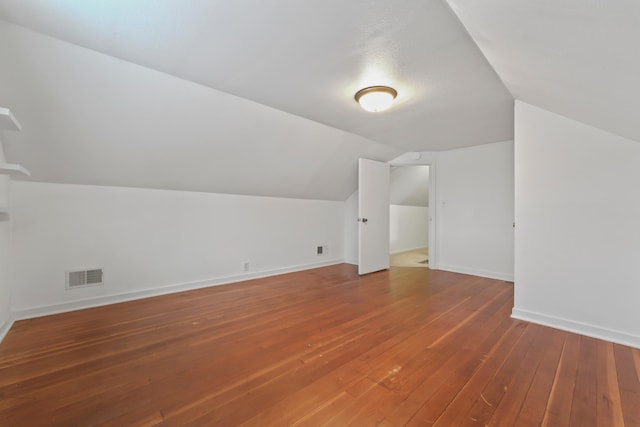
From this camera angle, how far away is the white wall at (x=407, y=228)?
6590mm

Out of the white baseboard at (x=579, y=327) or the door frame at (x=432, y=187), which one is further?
the door frame at (x=432, y=187)

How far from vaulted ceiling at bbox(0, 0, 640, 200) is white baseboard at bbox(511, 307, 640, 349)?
1.56 m

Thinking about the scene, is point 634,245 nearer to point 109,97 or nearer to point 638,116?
point 638,116

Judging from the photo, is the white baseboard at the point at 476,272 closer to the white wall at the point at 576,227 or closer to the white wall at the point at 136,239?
the white wall at the point at 576,227

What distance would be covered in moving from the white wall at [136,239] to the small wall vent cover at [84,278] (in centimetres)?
5

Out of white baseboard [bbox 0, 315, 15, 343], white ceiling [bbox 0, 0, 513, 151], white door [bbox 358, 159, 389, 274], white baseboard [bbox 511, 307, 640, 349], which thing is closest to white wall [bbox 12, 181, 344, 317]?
white baseboard [bbox 0, 315, 15, 343]

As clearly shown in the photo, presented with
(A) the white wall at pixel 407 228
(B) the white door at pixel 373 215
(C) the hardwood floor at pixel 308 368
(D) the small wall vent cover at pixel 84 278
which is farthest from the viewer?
(A) the white wall at pixel 407 228

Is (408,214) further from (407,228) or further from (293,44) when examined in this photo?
(293,44)

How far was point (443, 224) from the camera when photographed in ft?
15.4

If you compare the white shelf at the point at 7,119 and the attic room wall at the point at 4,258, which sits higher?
the white shelf at the point at 7,119

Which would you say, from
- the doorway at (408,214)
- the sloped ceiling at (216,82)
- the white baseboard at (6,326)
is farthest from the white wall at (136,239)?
the doorway at (408,214)

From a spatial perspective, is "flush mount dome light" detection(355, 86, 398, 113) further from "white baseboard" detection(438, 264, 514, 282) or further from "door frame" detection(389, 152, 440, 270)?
"white baseboard" detection(438, 264, 514, 282)

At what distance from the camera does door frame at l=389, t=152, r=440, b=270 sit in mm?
4754

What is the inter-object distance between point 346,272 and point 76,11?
4144 millimetres
